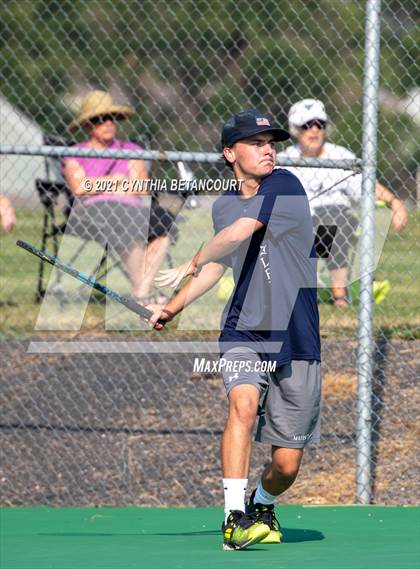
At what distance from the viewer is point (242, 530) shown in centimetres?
563

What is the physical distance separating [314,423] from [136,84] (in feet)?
24.7

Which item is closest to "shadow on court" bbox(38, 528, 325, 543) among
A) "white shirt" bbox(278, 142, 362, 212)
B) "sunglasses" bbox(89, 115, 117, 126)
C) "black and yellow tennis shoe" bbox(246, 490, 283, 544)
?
"black and yellow tennis shoe" bbox(246, 490, 283, 544)

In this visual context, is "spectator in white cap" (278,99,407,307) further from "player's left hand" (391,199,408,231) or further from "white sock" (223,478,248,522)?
"white sock" (223,478,248,522)

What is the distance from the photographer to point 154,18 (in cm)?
1329

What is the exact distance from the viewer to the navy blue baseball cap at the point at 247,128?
586 centimetres

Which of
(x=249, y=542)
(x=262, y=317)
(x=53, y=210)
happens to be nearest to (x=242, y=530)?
(x=249, y=542)

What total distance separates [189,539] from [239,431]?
0.89 meters

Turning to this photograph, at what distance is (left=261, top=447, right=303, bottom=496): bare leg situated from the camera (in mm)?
5883

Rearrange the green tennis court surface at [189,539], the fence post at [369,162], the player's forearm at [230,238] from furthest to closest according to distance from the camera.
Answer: the fence post at [369,162] < the player's forearm at [230,238] < the green tennis court surface at [189,539]

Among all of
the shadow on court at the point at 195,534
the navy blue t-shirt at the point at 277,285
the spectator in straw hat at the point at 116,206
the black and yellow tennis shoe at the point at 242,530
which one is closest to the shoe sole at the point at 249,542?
the black and yellow tennis shoe at the point at 242,530

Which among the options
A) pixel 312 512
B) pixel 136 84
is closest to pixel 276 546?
pixel 312 512

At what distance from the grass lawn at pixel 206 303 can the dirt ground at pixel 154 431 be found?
31 cm

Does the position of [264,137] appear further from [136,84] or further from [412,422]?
[136,84]

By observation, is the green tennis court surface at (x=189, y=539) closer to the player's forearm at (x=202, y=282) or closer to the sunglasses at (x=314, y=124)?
the player's forearm at (x=202, y=282)
